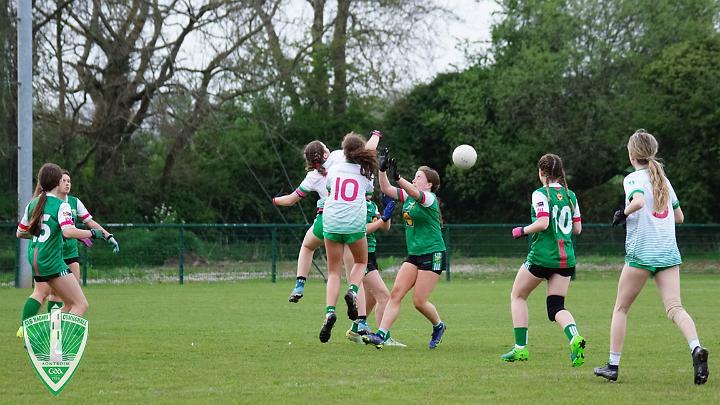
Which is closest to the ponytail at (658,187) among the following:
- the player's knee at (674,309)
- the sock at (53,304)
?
the player's knee at (674,309)

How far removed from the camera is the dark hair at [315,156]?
1012 cm

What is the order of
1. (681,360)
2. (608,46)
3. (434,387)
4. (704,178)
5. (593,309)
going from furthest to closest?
(608,46), (704,178), (593,309), (681,360), (434,387)

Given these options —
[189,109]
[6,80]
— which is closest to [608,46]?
[189,109]

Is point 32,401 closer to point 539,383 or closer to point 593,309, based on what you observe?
point 539,383

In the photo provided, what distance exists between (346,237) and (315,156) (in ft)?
3.15

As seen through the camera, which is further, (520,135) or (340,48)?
(520,135)

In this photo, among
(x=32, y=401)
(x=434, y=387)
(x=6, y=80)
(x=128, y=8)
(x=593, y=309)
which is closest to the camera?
(x=32, y=401)

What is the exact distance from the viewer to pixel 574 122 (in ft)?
127

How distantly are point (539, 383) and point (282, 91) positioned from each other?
2901cm

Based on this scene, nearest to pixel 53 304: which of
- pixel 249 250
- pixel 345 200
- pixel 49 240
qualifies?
pixel 49 240

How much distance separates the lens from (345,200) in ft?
31.4

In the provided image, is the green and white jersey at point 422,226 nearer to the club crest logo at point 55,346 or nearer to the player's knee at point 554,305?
the player's knee at point 554,305

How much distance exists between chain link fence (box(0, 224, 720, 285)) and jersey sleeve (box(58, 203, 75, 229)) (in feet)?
46.4

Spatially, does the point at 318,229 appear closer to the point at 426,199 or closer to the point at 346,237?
the point at 346,237
